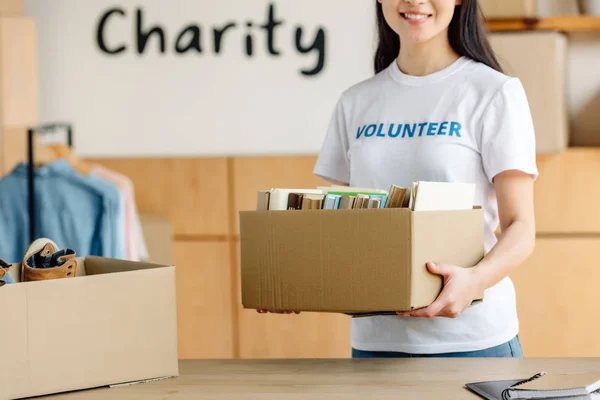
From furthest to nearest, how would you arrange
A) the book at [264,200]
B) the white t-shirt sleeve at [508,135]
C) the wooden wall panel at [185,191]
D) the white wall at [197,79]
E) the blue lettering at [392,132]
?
the white wall at [197,79] → the wooden wall panel at [185,191] → the blue lettering at [392,132] → the white t-shirt sleeve at [508,135] → the book at [264,200]

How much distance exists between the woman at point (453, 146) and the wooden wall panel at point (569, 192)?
1.55 m

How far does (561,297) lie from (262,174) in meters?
1.21

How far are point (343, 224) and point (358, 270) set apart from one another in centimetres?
7

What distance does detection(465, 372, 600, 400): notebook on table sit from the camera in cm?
116

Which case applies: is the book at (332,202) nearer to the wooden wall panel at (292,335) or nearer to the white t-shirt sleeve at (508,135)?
the white t-shirt sleeve at (508,135)

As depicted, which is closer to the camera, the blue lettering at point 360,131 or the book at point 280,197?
the book at point 280,197

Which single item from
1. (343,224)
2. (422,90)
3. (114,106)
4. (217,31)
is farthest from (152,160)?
(343,224)

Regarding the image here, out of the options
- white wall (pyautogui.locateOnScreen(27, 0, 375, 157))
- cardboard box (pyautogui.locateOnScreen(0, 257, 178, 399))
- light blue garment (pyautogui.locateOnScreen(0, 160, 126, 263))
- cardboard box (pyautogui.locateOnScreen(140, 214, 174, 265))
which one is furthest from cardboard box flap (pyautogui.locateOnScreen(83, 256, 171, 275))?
white wall (pyautogui.locateOnScreen(27, 0, 375, 157))

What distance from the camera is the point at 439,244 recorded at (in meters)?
1.36

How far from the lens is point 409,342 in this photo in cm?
160

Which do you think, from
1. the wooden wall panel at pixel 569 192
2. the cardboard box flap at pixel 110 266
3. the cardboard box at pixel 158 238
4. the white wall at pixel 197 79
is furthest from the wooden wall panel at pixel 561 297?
the cardboard box flap at pixel 110 266

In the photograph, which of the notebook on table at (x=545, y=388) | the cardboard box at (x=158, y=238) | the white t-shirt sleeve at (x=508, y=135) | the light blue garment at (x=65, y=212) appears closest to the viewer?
the notebook on table at (x=545, y=388)

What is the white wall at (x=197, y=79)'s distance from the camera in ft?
11.7

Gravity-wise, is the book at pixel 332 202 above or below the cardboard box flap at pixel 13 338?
above
